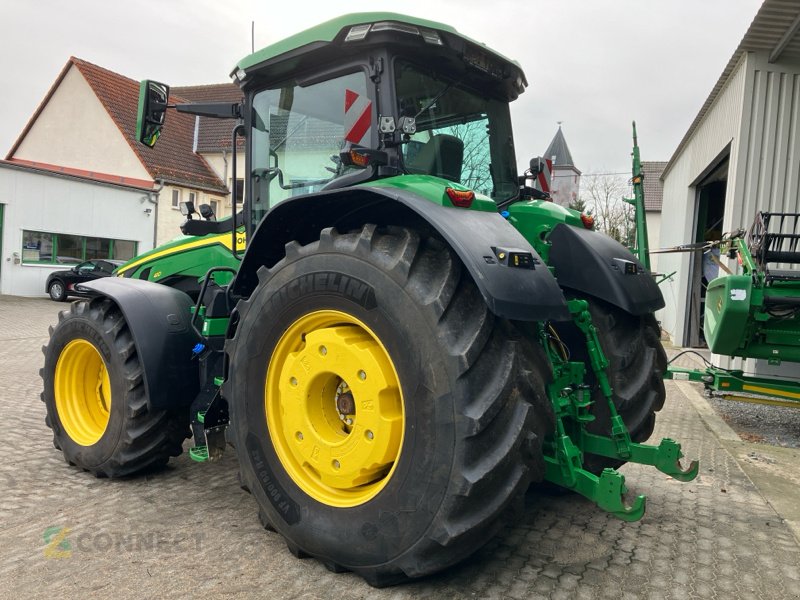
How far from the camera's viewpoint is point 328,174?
3.35m

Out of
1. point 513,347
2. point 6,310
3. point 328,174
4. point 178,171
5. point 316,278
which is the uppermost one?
point 178,171

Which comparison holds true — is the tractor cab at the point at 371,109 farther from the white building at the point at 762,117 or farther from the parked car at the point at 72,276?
the parked car at the point at 72,276

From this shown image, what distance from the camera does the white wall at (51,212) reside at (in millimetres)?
19609

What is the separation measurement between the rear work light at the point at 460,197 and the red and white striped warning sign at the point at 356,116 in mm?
652

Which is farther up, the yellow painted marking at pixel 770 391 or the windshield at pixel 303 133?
the windshield at pixel 303 133

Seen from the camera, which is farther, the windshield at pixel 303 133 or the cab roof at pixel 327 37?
the windshield at pixel 303 133

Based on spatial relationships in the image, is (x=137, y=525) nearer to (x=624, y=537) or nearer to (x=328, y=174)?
(x=328, y=174)

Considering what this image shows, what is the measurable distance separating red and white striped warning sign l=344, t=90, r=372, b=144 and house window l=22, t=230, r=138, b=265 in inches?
808

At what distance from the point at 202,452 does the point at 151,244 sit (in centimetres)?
2208

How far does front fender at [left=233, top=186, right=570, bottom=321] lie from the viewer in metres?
2.24

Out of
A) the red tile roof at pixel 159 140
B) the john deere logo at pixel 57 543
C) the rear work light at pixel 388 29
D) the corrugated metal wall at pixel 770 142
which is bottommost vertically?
the john deere logo at pixel 57 543

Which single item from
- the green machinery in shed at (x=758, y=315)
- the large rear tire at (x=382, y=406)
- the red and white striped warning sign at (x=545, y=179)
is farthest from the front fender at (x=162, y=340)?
the green machinery in shed at (x=758, y=315)

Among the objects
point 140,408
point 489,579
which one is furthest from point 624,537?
point 140,408

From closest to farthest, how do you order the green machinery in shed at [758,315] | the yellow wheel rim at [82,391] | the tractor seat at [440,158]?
the tractor seat at [440,158]
the yellow wheel rim at [82,391]
the green machinery in shed at [758,315]
